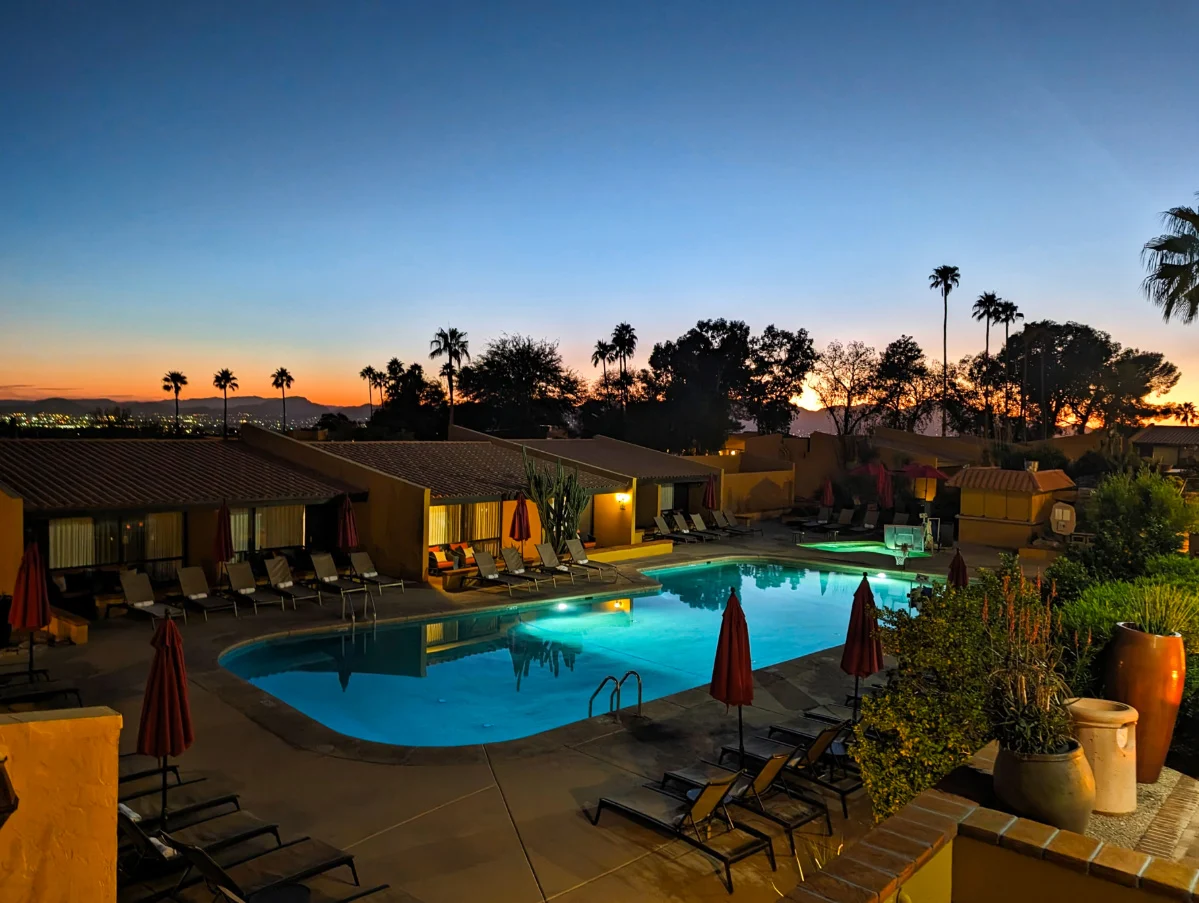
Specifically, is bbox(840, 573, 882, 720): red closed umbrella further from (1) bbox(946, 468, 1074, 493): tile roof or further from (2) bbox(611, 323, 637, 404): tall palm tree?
(2) bbox(611, 323, 637, 404): tall palm tree

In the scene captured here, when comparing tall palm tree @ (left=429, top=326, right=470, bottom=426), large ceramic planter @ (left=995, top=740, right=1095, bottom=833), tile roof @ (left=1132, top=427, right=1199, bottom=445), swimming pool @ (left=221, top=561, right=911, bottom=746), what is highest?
tall palm tree @ (left=429, top=326, right=470, bottom=426)

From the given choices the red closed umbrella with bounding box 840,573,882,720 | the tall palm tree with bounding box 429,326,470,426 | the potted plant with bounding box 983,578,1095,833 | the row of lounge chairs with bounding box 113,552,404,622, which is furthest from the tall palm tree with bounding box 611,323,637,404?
the potted plant with bounding box 983,578,1095,833

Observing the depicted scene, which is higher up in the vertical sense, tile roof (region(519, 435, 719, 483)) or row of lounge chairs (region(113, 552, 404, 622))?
tile roof (region(519, 435, 719, 483))

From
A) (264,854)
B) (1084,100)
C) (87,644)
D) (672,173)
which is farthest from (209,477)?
(1084,100)

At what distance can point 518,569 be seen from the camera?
19516 mm

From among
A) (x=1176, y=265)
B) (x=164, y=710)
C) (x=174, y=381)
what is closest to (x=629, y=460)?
(x=1176, y=265)

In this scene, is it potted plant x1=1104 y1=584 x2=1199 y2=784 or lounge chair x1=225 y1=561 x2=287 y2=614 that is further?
lounge chair x1=225 y1=561 x2=287 y2=614

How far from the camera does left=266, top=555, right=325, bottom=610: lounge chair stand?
53.3 ft

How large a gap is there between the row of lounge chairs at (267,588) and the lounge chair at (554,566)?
3.68 metres

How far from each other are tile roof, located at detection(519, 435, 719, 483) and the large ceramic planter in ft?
71.5

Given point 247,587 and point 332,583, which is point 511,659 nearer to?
point 332,583

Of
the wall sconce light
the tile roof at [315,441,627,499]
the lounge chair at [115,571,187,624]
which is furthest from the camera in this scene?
the tile roof at [315,441,627,499]

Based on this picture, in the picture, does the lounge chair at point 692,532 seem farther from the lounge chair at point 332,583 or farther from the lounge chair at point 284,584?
the lounge chair at point 284,584

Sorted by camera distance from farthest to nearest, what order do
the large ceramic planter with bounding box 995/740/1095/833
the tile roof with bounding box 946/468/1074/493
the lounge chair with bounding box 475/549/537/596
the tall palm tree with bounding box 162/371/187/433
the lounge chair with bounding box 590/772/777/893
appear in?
the tall palm tree with bounding box 162/371/187/433 → the tile roof with bounding box 946/468/1074/493 → the lounge chair with bounding box 475/549/537/596 → the lounge chair with bounding box 590/772/777/893 → the large ceramic planter with bounding box 995/740/1095/833
